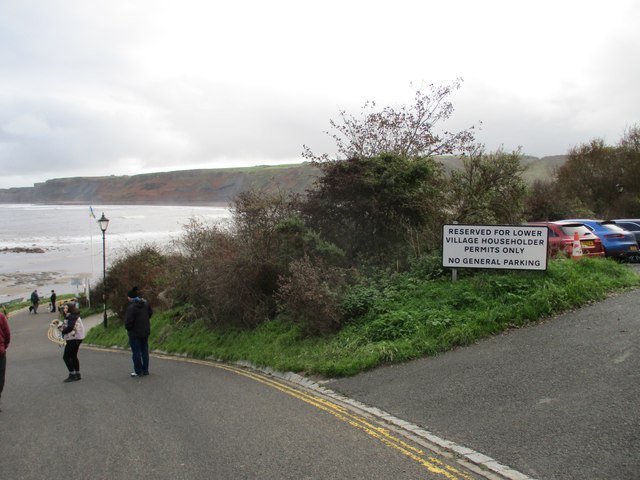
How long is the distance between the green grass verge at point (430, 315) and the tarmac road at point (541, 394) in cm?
31

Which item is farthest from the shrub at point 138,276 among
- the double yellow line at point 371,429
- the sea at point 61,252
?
the double yellow line at point 371,429

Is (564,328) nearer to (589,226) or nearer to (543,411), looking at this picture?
(543,411)

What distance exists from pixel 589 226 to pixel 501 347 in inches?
397

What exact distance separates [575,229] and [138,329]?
12.3 meters

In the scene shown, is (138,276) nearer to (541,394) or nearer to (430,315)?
(430,315)

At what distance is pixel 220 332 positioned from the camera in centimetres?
1488

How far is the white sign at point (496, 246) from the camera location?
10.6 metres

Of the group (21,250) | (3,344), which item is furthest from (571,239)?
(21,250)

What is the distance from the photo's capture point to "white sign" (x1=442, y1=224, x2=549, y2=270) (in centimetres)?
1065

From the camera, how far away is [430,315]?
10000 mm

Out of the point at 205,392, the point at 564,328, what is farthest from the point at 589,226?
the point at 205,392

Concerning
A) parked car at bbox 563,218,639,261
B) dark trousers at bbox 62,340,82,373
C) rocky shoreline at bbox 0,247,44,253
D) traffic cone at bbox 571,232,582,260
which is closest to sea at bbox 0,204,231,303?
rocky shoreline at bbox 0,247,44,253

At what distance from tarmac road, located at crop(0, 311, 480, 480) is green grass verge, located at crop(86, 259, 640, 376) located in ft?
3.76

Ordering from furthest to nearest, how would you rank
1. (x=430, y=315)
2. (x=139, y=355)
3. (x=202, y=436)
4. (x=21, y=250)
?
(x=21, y=250) → (x=139, y=355) → (x=430, y=315) → (x=202, y=436)
